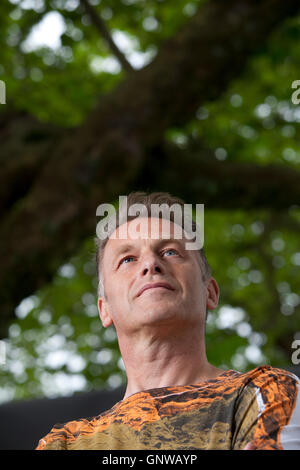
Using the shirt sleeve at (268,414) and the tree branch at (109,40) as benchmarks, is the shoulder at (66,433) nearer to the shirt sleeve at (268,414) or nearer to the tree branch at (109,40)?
the shirt sleeve at (268,414)

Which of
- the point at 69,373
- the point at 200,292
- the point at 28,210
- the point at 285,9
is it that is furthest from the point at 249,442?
the point at 69,373

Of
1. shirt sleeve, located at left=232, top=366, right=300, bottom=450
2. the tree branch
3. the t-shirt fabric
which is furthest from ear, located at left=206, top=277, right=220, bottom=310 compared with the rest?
the tree branch

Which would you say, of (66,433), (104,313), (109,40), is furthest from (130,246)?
(109,40)

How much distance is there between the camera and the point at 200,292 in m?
1.79

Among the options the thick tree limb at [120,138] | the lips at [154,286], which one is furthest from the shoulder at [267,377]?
the thick tree limb at [120,138]

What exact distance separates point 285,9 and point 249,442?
9.95ft

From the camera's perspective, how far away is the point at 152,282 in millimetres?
1689

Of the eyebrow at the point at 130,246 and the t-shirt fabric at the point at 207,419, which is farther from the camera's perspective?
the eyebrow at the point at 130,246

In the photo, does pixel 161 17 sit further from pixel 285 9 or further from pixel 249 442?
pixel 249 442

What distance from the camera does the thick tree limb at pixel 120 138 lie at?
3232 millimetres

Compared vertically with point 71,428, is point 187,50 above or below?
above

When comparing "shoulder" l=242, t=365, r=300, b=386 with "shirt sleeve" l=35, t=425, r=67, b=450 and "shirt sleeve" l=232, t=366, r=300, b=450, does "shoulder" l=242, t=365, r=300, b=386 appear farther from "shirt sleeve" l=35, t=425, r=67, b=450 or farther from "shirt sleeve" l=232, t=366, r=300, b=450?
"shirt sleeve" l=35, t=425, r=67, b=450

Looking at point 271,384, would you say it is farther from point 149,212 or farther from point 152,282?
point 149,212
